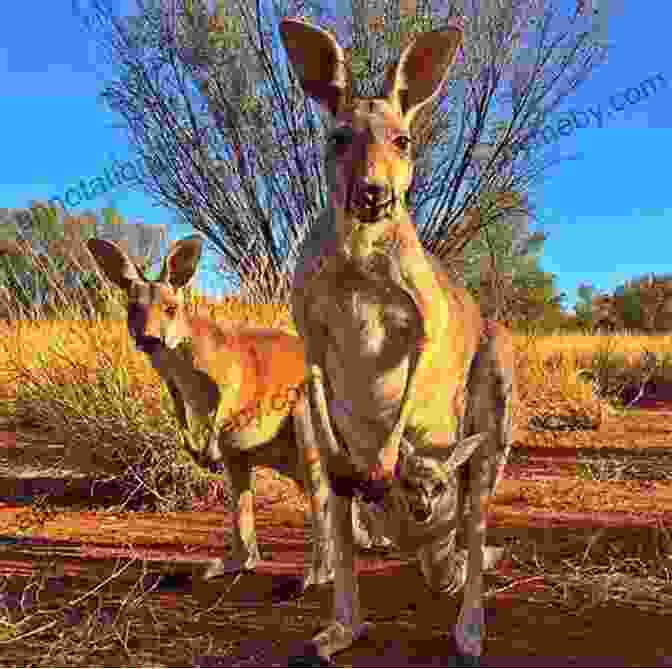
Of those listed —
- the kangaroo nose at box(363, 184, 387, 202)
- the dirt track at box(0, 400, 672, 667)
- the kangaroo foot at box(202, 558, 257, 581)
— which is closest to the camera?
the kangaroo nose at box(363, 184, 387, 202)

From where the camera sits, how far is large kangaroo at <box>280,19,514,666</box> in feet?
7.72

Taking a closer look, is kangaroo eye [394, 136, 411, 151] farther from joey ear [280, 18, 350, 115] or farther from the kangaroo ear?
the kangaroo ear

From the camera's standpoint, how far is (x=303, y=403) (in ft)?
11.6

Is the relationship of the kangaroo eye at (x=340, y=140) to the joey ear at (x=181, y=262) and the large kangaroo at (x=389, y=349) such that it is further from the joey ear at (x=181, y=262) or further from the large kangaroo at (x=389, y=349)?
the joey ear at (x=181, y=262)

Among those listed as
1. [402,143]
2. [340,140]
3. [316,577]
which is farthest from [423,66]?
[316,577]

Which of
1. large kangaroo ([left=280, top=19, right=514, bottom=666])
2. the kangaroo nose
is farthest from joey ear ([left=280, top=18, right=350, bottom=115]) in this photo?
the kangaroo nose

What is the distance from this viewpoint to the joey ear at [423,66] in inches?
100

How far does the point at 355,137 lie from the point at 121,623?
79.6 inches

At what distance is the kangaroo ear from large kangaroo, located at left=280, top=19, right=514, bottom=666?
5.39 feet

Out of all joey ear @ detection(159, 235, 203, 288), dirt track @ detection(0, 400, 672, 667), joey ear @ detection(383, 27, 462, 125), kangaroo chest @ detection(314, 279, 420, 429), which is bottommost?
dirt track @ detection(0, 400, 672, 667)

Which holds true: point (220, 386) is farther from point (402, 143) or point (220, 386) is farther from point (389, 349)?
point (402, 143)

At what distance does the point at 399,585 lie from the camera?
3674 mm

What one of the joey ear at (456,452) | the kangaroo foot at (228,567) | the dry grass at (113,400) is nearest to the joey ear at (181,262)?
the dry grass at (113,400)

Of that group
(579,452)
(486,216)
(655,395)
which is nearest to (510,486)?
(579,452)
